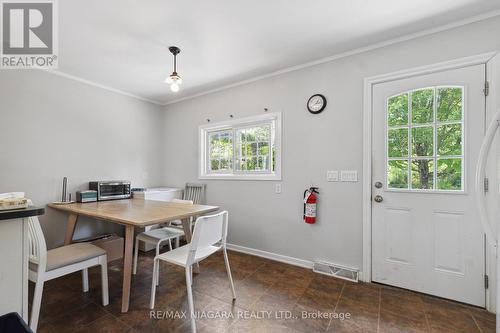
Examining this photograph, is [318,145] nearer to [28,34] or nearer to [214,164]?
[214,164]

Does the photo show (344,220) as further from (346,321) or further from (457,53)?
(457,53)

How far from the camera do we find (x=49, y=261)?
5.51 feet

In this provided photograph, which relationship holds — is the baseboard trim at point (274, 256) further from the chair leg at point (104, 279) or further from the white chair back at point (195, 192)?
the chair leg at point (104, 279)

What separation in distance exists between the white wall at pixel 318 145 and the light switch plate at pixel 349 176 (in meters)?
0.05

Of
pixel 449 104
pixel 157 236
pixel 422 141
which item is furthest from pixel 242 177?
pixel 449 104

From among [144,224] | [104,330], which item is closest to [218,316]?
[104,330]

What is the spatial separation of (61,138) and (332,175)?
11.0 feet

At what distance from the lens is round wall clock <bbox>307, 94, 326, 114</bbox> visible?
2582mm

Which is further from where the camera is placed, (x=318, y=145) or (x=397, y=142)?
(x=318, y=145)

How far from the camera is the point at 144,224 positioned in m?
1.70

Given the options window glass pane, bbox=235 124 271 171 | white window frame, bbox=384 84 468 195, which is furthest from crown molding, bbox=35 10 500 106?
window glass pane, bbox=235 124 271 171

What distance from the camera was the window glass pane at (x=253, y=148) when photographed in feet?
10.3

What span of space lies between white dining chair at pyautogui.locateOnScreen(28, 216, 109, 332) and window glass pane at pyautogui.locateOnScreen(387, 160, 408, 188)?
106 inches

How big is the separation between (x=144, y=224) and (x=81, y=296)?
1.11 m
